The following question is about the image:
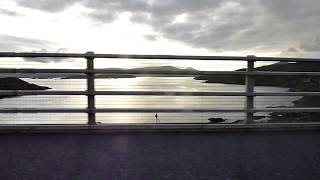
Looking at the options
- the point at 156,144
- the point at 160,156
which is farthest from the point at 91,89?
the point at 160,156

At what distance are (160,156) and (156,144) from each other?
2.50 ft

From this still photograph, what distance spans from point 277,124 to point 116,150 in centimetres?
335

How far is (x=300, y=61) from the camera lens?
331 inches

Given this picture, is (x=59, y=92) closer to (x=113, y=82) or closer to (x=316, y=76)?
(x=113, y=82)

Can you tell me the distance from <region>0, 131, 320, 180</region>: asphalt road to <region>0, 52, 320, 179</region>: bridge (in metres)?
0.01

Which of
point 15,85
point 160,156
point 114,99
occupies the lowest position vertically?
point 160,156

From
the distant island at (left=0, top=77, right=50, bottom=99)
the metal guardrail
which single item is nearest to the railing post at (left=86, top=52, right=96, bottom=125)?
the metal guardrail

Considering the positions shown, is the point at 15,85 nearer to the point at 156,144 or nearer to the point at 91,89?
the point at 91,89

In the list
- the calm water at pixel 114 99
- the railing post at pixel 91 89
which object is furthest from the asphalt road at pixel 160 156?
the calm water at pixel 114 99

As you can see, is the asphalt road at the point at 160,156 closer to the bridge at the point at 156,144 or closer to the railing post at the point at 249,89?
the bridge at the point at 156,144

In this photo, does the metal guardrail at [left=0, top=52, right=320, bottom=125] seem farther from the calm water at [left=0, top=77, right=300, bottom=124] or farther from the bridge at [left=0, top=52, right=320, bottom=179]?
the calm water at [left=0, top=77, right=300, bottom=124]

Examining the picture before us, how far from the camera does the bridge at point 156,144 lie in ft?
16.9

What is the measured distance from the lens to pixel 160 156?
588 centimetres

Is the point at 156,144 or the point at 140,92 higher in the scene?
the point at 140,92
